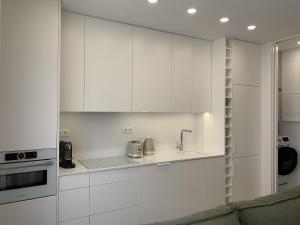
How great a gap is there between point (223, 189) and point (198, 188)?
0.45m

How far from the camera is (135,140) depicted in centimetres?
326

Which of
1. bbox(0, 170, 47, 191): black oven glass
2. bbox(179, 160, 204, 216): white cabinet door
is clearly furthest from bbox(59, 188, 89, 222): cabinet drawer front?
bbox(179, 160, 204, 216): white cabinet door

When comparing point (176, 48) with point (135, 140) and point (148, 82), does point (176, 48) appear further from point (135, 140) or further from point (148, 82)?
point (135, 140)

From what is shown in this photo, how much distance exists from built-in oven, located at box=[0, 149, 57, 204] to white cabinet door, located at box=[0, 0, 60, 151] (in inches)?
2.9

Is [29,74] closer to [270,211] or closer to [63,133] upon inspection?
[63,133]

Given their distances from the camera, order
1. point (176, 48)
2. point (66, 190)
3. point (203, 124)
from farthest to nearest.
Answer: point (203, 124) < point (176, 48) < point (66, 190)

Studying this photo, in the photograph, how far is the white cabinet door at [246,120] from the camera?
3.41 metres

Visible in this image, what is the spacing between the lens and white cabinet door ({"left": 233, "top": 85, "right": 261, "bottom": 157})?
3.41 m

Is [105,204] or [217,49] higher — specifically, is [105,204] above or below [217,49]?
below

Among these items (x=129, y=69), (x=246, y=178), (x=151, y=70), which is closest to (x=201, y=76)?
(x=151, y=70)

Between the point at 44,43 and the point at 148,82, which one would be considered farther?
the point at 148,82

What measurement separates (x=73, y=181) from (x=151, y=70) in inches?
61.5

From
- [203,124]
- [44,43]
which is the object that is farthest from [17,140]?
[203,124]

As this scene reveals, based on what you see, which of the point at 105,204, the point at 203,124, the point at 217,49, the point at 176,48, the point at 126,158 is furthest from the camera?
the point at 203,124
